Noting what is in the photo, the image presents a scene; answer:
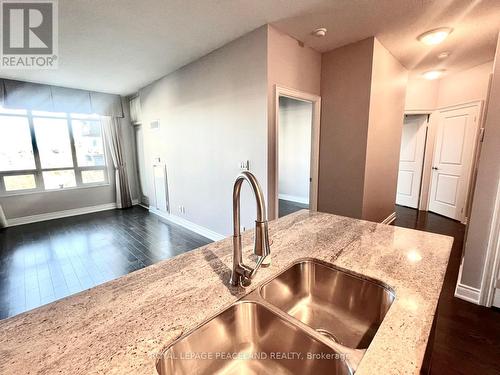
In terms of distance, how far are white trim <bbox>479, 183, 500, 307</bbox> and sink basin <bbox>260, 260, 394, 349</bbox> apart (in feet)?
5.97

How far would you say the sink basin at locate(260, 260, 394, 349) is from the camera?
0.88 metres

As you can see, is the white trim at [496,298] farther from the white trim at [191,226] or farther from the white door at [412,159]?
the white door at [412,159]

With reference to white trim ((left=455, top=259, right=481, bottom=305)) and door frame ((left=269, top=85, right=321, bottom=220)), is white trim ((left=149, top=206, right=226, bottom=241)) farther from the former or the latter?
white trim ((left=455, top=259, right=481, bottom=305))

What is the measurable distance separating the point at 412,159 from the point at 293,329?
17.6 feet

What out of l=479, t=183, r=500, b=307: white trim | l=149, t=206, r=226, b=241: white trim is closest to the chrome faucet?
l=479, t=183, r=500, b=307: white trim

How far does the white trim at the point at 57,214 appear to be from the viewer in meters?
4.49

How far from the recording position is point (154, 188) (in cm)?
512

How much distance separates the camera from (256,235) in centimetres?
74

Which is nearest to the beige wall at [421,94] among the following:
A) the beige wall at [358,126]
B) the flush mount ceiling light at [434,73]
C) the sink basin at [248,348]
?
the flush mount ceiling light at [434,73]

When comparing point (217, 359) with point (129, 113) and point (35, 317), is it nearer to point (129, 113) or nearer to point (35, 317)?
point (35, 317)

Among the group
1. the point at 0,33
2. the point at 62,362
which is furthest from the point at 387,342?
the point at 0,33

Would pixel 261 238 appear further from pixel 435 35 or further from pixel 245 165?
pixel 435 35

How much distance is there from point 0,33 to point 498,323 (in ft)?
17.9

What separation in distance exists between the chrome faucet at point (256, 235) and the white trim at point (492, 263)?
225 centimetres
